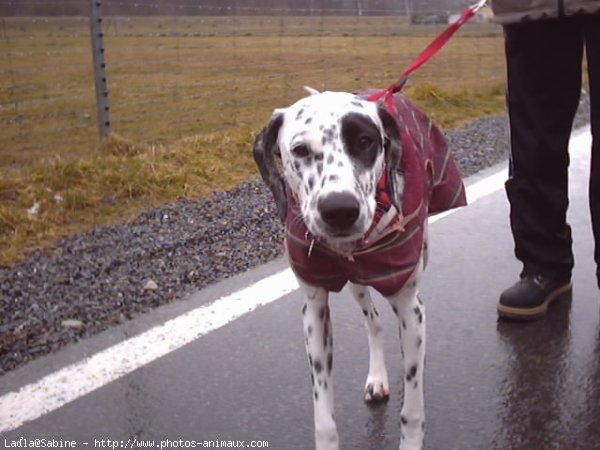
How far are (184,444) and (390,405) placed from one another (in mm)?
877

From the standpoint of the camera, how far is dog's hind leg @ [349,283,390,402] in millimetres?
3574

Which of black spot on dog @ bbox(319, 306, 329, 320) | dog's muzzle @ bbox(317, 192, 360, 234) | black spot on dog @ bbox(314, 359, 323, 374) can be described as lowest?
black spot on dog @ bbox(314, 359, 323, 374)

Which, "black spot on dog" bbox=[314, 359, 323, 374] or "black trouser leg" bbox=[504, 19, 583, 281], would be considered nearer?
"black spot on dog" bbox=[314, 359, 323, 374]

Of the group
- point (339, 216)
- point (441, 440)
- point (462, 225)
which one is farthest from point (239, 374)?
point (462, 225)

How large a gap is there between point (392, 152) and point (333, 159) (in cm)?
36

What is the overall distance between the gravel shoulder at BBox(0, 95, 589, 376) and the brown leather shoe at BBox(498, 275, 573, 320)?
1.55m

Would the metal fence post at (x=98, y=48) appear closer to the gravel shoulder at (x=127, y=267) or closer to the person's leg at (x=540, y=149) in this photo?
the gravel shoulder at (x=127, y=267)

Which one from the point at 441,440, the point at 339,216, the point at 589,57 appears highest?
the point at 589,57

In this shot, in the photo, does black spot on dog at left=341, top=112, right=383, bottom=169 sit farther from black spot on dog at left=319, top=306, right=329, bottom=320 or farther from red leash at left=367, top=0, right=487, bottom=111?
black spot on dog at left=319, top=306, right=329, bottom=320

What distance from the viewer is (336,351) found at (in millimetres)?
4035

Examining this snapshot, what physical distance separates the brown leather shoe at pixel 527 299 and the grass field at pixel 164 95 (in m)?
2.87

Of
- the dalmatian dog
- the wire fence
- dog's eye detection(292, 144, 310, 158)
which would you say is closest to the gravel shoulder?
the dalmatian dog

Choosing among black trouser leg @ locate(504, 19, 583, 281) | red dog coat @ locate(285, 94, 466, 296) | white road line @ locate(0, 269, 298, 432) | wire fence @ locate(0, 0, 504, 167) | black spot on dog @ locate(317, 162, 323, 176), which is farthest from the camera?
wire fence @ locate(0, 0, 504, 167)

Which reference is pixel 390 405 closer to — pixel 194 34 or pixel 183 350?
pixel 183 350
